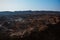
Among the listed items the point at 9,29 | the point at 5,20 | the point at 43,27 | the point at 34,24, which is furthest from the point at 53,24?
the point at 5,20

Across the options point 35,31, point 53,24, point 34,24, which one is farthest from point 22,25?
point 53,24

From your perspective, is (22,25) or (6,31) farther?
(22,25)

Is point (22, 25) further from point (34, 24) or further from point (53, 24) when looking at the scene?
point (53, 24)

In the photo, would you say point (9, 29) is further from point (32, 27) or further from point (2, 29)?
point (32, 27)

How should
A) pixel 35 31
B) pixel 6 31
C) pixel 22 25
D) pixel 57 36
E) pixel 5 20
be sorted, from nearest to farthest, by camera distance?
pixel 57 36 → pixel 35 31 → pixel 6 31 → pixel 22 25 → pixel 5 20

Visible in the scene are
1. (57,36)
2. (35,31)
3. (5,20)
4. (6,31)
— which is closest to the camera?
(57,36)

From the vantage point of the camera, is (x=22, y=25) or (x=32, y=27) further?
(x=22, y=25)

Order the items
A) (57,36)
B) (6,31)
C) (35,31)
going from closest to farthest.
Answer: (57,36) < (35,31) < (6,31)

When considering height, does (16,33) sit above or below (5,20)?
below

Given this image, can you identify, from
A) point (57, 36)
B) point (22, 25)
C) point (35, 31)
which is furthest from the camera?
point (22, 25)
